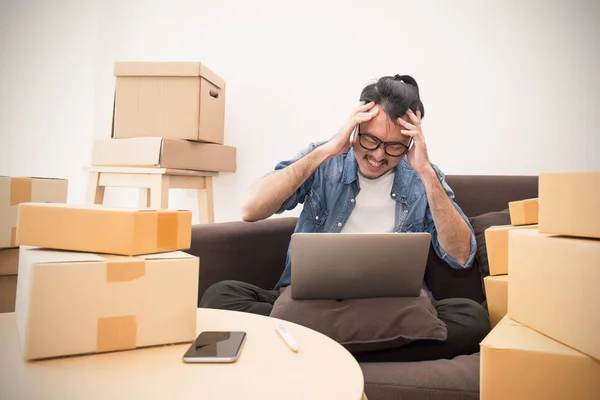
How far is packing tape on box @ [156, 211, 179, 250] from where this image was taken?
2.23 feet

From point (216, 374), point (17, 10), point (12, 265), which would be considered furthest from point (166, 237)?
Answer: point (17, 10)

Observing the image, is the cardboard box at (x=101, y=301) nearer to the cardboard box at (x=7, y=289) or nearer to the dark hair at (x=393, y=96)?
the cardboard box at (x=7, y=289)

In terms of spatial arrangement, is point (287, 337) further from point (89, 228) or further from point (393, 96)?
point (393, 96)

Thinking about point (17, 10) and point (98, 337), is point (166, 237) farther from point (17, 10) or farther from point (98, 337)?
point (17, 10)

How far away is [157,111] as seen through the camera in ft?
6.29

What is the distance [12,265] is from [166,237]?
58 cm

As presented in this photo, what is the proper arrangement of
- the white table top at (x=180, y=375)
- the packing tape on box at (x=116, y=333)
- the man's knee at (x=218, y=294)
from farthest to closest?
the man's knee at (x=218, y=294) → the packing tape on box at (x=116, y=333) → the white table top at (x=180, y=375)

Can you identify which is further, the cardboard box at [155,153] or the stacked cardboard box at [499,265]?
the cardboard box at [155,153]

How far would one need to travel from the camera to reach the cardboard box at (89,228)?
64 centimetres

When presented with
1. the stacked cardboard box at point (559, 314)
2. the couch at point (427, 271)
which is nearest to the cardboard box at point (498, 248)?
the couch at point (427, 271)

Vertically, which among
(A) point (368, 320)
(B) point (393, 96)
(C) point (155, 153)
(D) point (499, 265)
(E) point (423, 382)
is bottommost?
(E) point (423, 382)

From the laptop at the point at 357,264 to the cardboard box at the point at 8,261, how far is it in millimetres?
628

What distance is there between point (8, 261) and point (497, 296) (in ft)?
3.89

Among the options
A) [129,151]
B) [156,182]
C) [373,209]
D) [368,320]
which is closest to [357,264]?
[368,320]
